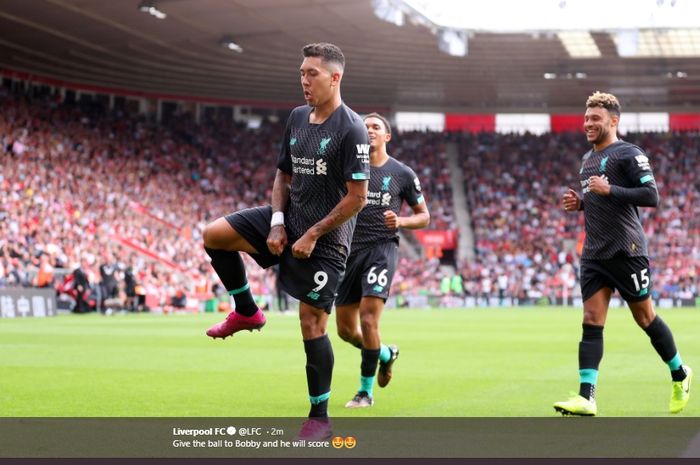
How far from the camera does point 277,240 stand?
7.37 m

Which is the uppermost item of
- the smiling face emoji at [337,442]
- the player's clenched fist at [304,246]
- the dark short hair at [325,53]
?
the dark short hair at [325,53]

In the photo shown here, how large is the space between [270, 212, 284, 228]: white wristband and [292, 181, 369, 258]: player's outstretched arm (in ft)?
0.92

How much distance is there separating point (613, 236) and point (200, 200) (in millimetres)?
42462

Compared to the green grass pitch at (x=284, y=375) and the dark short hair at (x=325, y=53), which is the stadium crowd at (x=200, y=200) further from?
the dark short hair at (x=325, y=53)

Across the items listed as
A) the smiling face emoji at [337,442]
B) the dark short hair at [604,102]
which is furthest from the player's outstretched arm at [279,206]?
the dark short hair at [604,102]

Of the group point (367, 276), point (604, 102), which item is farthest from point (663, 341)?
point (367, 276)

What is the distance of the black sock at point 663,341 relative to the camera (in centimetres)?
931

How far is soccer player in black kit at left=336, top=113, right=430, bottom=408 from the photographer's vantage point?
10.0 metres

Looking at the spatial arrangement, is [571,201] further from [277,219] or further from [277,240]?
[277,240]

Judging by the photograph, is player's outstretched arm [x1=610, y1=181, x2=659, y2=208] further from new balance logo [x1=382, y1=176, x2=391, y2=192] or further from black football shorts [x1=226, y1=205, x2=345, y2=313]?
black football shorts [x1=226, y1=205, x2=345, y2=313]

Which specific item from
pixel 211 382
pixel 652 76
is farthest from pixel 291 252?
pixel 652 76

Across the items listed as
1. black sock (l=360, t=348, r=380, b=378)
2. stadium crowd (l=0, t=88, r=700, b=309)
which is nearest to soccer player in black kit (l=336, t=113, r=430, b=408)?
black sock (l=360, t=348, r=380, b=378)

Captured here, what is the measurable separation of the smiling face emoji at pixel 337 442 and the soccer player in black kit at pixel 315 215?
0.57 ft

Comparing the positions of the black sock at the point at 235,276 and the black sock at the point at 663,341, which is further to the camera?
the black sock at the point at 663,341
